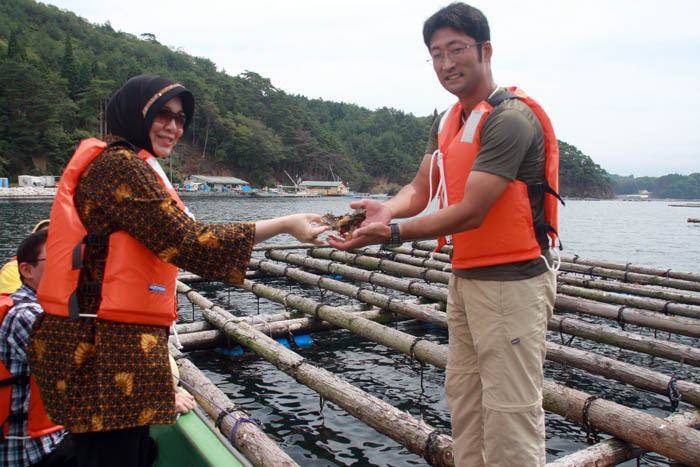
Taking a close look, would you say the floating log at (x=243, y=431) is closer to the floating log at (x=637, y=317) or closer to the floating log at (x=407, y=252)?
the floating log at (x=637, y=317)

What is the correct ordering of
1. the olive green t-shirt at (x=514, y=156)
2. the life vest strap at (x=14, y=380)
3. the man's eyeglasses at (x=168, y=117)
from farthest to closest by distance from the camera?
the life vest strap at (x=14, y=380) → the olive green t-shirt at (x=514, y=156) → the man's eyeglasses at (x=168, y=117)

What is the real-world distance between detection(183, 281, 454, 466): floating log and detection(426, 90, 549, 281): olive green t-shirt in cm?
186

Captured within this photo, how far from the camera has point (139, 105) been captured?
6.97ft

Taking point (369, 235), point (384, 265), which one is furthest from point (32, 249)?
point (384, 265)

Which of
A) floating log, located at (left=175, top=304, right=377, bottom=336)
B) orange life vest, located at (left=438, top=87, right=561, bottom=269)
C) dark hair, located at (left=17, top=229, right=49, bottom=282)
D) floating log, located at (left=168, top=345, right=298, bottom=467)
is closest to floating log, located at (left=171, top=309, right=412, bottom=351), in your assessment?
floating log, located at (left=175, top=304, right=377, bottom=336)

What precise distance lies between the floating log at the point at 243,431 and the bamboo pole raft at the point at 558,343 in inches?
0.6

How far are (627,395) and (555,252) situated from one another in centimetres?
512

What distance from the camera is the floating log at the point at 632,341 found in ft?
19.6

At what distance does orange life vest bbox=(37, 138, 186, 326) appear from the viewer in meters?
1.98

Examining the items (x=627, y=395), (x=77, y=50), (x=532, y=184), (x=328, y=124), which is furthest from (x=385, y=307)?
(x=328, y=124)

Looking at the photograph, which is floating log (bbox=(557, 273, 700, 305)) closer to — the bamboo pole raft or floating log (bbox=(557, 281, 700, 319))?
the bamboo pole raft

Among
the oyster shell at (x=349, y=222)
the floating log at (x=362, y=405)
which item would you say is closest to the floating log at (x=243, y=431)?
the floating log at (x=362, y=405)

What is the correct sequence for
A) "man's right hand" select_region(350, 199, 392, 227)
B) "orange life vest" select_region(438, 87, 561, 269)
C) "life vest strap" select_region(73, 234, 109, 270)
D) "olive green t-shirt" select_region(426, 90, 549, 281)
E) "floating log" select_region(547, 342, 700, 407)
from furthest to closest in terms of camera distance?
"floating log" select_region(547, 342, 700, 407) < "man's right hand" select_region(350, 199, 392, 227) < "orange life vest" select_region(438, 87, 561, 269) < "olive green t-shirt" select_region(426, 90, 549, 281) < "life vest strap" select_region(73, 234, 109, 270)

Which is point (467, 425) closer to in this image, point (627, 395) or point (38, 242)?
point (38, 242)
